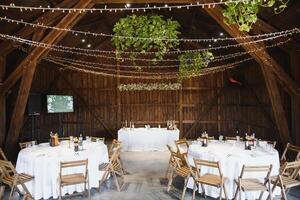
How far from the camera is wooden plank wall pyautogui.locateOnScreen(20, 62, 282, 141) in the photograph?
1193 centimetres

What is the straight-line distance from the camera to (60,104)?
1185 cm

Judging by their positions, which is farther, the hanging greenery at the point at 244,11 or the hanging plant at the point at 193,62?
the hanging plant at the point at 193,62

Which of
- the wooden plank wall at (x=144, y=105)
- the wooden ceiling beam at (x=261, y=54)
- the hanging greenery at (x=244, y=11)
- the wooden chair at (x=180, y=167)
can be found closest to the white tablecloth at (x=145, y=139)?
the wooden plank wall at (x=144, y=105)

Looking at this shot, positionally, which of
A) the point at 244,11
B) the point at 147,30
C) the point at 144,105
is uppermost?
the point at 147,30

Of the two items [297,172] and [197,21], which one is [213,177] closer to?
[297,172]

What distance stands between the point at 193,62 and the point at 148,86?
3.43 metres

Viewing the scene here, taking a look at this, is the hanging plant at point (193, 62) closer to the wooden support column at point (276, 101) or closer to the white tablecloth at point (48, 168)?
the wooden support column at point (276, 101)

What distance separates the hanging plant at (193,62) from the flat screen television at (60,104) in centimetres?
523

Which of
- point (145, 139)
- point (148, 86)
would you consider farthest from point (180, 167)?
point (148, 86)

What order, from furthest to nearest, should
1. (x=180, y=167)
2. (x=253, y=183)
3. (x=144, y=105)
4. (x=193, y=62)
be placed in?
1. (x=144, y=105)
2. (x=193, y=62)
3. (x=180, y=167)
4. (x=253, y=183)

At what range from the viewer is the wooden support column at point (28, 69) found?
6.58 m

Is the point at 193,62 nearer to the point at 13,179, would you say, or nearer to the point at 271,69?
the point at 271,69

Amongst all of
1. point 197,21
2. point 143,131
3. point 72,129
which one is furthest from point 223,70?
point 72,129

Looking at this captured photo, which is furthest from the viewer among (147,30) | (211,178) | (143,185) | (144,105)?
(144,105)
